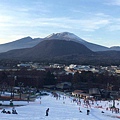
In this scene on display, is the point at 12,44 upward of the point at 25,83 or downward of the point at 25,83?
upward

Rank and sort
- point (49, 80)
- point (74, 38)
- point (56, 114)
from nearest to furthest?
point (56, 114) < point (49, 80) < point (74, 38)

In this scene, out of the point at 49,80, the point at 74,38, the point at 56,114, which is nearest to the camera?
the point at 56,114

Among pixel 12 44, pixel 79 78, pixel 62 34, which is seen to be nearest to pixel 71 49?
pixel 62 34

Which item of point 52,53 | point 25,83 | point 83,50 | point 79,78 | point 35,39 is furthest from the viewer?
point 35,39

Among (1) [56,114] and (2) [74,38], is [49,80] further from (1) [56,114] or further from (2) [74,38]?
(2) [74,38]

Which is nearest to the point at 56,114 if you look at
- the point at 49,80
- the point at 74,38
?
the point at 49,80

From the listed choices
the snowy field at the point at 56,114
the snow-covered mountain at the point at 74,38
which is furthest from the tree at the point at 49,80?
A: the snow-covered mountain at the point at 74,38

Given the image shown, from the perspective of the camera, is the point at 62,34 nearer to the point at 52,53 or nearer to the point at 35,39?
the point at 35,39

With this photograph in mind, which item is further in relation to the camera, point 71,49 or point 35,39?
point 35,39

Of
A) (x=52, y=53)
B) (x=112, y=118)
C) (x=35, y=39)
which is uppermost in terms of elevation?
(x=35, y=39)

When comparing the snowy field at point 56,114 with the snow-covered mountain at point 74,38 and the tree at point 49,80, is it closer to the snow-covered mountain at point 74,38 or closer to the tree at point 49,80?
the tree at point 49,80

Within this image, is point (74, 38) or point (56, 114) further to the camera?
point (74, 38)
